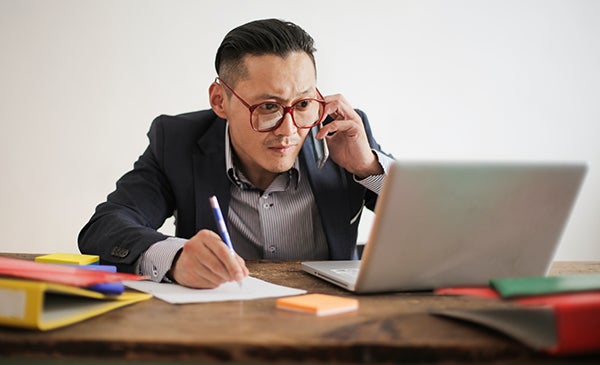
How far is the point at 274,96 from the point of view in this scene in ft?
5.99

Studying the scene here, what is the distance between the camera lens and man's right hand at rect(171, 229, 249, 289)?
1.22 metres

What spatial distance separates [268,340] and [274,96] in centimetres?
107

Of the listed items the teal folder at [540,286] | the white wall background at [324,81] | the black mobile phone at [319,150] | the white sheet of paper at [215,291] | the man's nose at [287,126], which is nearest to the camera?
the teal folder at [540,286]

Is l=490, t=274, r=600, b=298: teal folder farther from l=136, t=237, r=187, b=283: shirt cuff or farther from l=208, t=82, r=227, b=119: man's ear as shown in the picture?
l=208, t=82, r=227, b=119: man's ear

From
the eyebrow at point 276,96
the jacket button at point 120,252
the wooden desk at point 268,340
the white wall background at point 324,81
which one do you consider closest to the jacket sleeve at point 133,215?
the jacket button at point 120,252

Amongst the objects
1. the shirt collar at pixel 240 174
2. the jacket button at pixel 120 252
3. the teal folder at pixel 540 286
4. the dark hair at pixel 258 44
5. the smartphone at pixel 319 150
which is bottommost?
the jacket button at pixel 120 252

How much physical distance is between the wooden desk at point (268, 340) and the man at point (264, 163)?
820 mm

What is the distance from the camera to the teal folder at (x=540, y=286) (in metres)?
0.91

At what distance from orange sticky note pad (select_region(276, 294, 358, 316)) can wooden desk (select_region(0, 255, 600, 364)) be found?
22mm

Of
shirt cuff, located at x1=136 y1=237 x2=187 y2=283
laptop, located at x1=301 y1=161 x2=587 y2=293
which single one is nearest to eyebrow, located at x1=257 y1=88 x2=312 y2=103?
shirt cuff, located at x1=136 y1=237 x2=187 y2=283

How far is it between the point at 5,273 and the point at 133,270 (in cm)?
51

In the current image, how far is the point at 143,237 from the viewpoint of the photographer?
1.49 meters

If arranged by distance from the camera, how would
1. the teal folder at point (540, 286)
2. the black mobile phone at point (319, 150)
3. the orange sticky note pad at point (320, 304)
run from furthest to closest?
the black mobile phone at point (319, 150)
the orange sticky note pad at point (320, 304)
the teal folder at point (540, 286)

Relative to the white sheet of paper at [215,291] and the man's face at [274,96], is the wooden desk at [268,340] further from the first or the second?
the man's face at [274,96]
